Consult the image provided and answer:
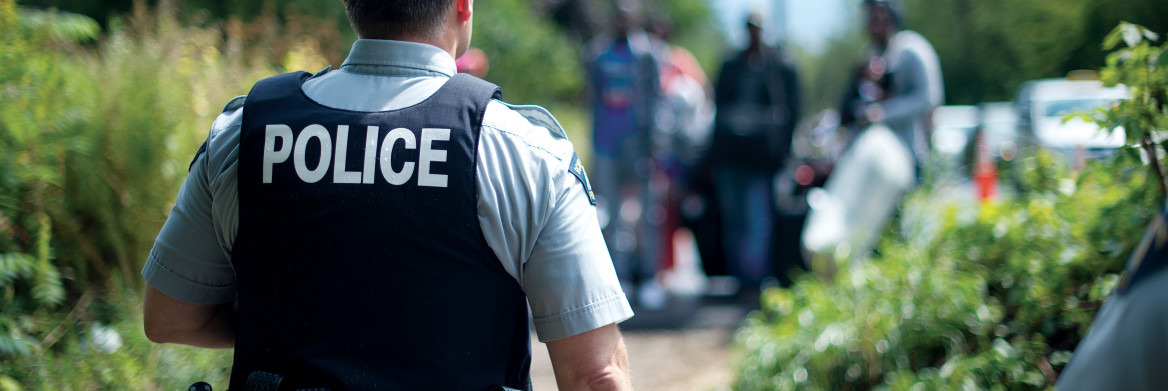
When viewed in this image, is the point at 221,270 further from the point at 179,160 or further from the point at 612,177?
the point at 612,177

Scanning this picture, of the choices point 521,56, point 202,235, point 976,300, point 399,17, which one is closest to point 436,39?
point 399,17

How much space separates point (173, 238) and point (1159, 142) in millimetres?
2290

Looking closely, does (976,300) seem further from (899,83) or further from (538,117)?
(899,83)

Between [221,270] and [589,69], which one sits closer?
[221,270]

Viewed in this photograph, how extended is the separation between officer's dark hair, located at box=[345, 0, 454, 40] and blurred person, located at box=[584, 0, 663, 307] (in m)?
5.05

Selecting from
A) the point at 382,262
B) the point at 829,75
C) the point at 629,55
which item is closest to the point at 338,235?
the point at 382,262

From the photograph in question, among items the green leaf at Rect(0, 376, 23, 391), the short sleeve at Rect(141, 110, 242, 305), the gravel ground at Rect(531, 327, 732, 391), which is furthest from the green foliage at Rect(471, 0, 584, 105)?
the short sleeve at Rect(141, 110, 242, 305)

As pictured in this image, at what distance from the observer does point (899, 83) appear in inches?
222

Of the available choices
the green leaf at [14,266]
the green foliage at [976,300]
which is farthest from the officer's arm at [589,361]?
the green leaf at [14,266]

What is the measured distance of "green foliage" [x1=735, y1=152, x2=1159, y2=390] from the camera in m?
2.65

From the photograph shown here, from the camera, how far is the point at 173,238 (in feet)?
5.21

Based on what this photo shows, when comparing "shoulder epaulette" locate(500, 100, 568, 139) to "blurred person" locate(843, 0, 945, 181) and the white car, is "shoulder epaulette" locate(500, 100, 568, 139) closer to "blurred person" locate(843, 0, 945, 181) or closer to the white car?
the white car

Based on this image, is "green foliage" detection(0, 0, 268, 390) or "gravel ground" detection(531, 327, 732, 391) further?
"gravel ground" detection(531, 327, 732, 391)

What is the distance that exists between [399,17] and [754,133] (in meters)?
5.18
